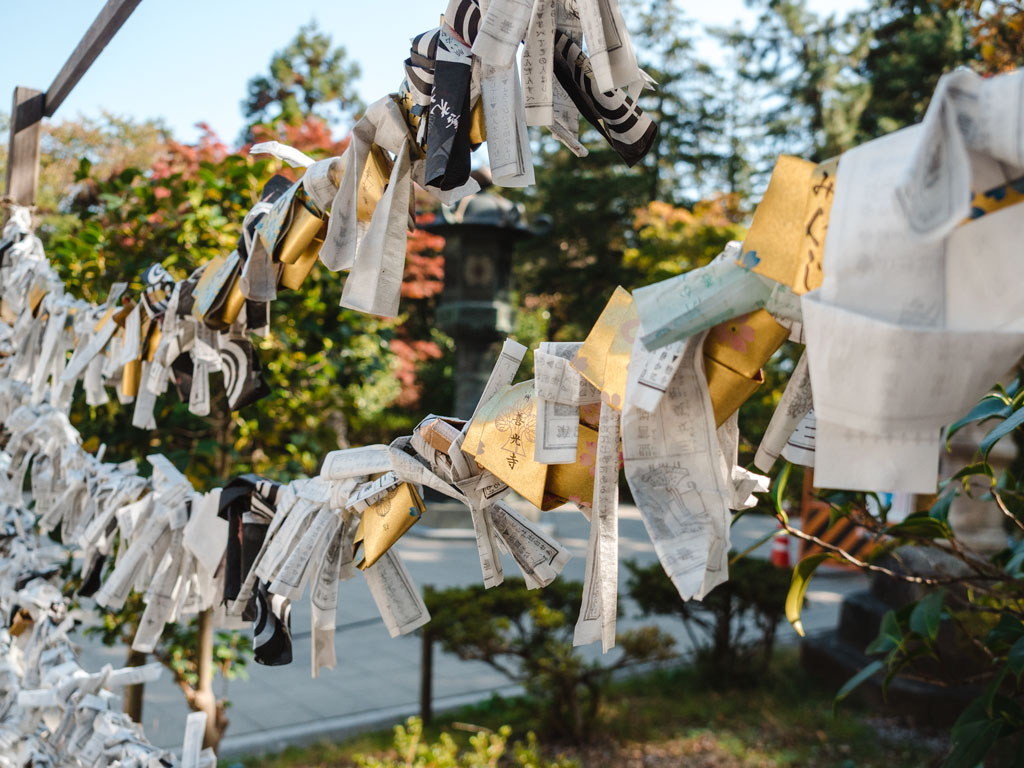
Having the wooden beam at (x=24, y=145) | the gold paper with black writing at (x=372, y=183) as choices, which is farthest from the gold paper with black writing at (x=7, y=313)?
the gold paper with black writing at (x=372, y=183)

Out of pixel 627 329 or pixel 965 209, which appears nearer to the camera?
pixel 965 209

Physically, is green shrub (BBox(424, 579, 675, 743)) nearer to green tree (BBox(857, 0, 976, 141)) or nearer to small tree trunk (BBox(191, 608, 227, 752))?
small tree trunk (BBox(191, 608, 227, 752))

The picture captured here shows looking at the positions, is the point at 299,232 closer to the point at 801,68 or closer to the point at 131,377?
the point at 131,377

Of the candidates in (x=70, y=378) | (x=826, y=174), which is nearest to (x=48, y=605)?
(x=70, y=378)

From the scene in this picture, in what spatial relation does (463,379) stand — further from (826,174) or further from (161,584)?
(826,174)

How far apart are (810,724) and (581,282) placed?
36.6ft

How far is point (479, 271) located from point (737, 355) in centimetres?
713

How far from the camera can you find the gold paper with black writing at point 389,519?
31.9 inches

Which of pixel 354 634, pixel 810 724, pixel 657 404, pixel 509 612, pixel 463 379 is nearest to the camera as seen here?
pixel 657 404

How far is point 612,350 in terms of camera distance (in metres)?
0.60

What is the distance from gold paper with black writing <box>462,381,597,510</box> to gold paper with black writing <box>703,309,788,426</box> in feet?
0.43

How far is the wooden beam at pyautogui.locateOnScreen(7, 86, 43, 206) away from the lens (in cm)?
189

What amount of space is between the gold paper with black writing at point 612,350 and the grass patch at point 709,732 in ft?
10.2

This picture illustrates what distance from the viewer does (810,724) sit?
3.87 meters
